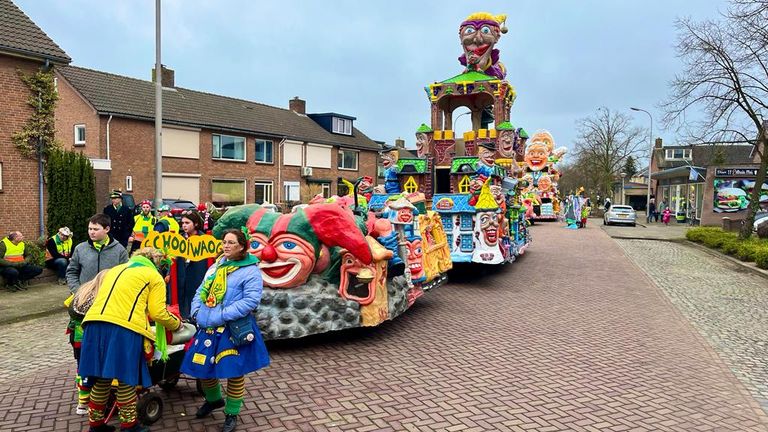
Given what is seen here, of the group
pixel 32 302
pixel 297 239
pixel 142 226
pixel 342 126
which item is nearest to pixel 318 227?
pixel 297 239

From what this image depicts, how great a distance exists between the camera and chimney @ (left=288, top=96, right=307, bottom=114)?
40.6m

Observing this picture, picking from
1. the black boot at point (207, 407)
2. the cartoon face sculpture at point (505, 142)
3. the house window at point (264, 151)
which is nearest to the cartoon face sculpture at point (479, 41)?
the cartoon face sculpture at point (505, 142)

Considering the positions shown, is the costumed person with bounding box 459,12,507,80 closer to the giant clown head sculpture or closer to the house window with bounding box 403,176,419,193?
the house window with bounding box 403,176,419,193

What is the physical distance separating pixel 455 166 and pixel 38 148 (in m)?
10.00

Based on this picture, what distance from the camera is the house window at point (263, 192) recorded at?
109 feet

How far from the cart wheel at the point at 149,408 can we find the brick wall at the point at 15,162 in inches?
418

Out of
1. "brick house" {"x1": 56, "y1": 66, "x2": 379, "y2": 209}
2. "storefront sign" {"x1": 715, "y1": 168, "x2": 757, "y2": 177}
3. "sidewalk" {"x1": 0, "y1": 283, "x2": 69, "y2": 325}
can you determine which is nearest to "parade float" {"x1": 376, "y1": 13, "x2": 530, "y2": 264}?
"sidewalk" {"x1": 0, "y1": 283, "x2": 69, "y2": 325}

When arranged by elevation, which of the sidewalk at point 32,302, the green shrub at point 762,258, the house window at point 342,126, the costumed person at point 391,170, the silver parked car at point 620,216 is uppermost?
the house window at point 342,126

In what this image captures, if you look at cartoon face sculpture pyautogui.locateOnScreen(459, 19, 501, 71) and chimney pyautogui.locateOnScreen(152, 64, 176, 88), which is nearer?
cartoon face sculpture pyautogui.locateOnScreen(459, 19, 501, 71)

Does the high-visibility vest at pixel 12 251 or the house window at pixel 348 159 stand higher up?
the house window at pixel 348 159

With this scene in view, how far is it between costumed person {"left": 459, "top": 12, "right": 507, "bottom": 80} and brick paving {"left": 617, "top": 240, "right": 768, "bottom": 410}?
7114 mm

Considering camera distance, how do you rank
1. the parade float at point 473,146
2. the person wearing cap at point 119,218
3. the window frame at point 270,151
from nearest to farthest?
the person wearing cap at point 119,218
the parade float at point 473,146
the window frame at point 270,151

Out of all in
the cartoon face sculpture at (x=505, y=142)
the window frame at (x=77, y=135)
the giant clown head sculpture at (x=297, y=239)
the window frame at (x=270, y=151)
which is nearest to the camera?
the giant clown head sculpture at (x=297, y=239)

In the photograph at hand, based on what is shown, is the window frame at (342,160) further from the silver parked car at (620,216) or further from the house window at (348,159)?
the silver parked car at (620,216)
